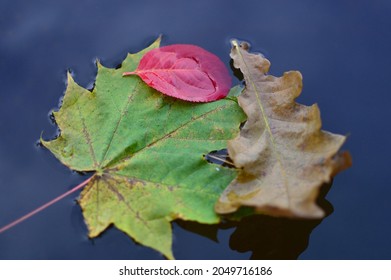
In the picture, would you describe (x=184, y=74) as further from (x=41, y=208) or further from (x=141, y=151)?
(x=41, y=208)

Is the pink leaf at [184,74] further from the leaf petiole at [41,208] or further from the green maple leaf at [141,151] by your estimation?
the leaf petiole at [41,208]

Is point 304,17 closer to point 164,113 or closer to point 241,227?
point 164,113

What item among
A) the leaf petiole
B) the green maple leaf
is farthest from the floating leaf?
the leaf petiole

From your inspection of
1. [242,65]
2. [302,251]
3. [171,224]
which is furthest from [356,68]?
[171,224]

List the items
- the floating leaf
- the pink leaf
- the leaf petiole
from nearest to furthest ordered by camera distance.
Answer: the floating leaf
the leaf petiole
the pink leaf

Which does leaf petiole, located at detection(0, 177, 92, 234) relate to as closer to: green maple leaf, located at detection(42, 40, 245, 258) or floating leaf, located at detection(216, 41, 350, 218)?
green maple leaf, located at detection(42, 40, 245, 258)

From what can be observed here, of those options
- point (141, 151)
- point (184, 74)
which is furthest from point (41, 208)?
point (184, 74)
